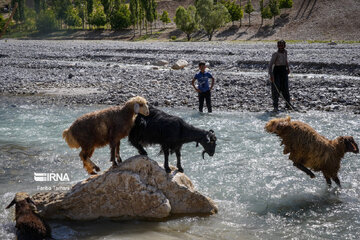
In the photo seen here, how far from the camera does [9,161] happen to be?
1166 centimetres

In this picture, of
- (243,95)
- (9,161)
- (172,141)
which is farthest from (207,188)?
(243,95)

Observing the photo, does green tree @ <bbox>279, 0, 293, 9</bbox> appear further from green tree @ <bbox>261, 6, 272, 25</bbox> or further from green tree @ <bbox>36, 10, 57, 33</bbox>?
green tree @ <bbox>36, 10, 57, 33</bbox>

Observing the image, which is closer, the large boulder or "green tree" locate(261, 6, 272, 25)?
the large boulder

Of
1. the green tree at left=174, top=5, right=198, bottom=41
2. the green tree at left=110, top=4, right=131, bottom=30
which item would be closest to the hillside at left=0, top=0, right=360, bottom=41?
the green tree at left=110, top=4, right=131, bottom=30

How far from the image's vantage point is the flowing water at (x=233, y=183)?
752 cm

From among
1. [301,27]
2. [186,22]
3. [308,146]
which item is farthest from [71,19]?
[308,146]

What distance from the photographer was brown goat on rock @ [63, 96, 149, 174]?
7824 mm

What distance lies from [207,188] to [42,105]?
482 inches

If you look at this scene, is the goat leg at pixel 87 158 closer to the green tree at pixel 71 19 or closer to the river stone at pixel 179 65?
the river stone at pixel 179 65

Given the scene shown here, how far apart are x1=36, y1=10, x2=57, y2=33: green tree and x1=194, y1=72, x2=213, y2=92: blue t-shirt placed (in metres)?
123

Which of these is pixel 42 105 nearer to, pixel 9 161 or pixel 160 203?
pixel 9 161

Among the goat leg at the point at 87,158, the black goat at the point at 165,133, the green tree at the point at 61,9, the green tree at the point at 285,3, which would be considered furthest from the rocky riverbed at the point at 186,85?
the green tree at the point at 61,9

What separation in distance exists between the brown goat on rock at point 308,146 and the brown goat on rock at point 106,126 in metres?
3.01

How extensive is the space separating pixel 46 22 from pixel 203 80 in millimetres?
125409
